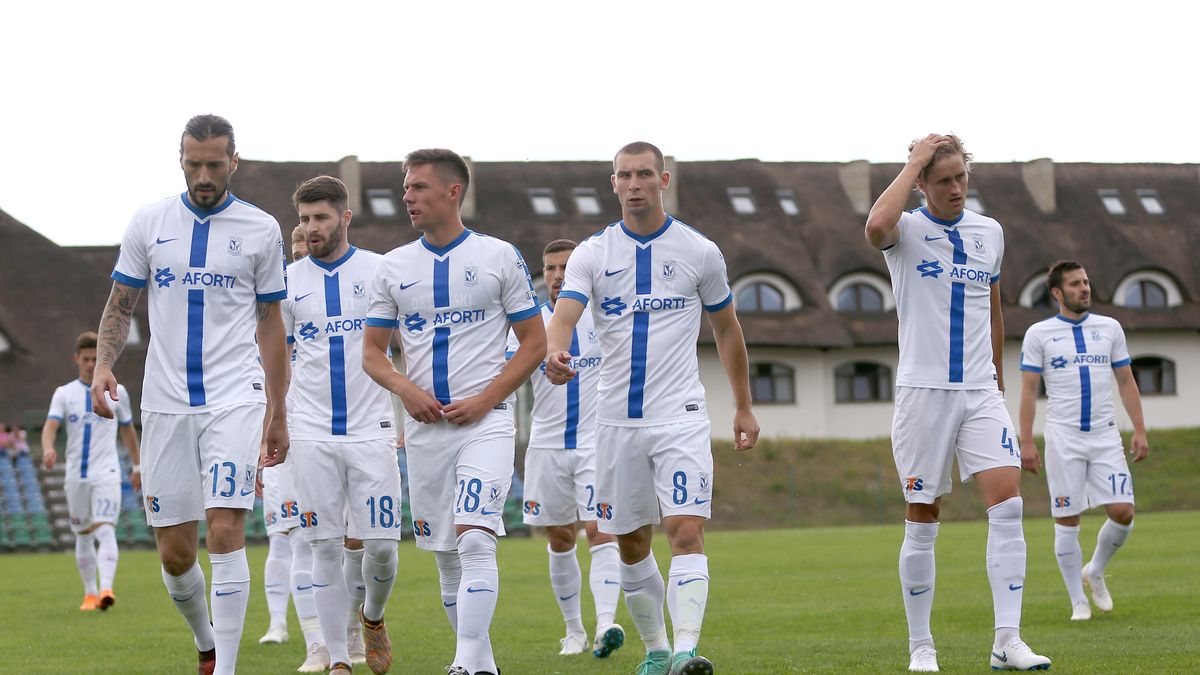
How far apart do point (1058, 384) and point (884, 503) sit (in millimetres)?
28052

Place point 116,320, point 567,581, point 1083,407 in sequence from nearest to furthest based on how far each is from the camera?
point 116,320 < point 567,581 < point 1083,407

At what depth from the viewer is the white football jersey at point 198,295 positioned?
780 cm

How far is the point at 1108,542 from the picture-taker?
42.2ft

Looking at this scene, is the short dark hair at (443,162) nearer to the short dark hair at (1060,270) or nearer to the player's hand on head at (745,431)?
the player's hand on head at (745,431)

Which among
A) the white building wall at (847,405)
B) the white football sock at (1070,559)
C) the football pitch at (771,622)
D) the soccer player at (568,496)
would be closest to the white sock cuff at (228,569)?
the football pitch at (771,622)

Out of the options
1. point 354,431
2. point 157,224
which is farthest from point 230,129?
point 354,431

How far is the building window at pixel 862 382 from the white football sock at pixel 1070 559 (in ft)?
133

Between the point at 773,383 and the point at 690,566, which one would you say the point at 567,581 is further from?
the point at 773,383

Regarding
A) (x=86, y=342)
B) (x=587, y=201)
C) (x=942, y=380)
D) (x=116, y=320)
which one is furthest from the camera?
(x=587, y=201)

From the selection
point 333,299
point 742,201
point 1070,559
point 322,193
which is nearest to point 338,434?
point 333,299

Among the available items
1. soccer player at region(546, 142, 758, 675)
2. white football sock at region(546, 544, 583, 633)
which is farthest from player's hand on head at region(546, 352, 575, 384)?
white football sock at region(546, 544, 583, 633)

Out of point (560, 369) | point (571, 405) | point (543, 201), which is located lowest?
point (560, 369)

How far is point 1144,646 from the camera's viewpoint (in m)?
9.40

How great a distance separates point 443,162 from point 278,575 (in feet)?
16.5
